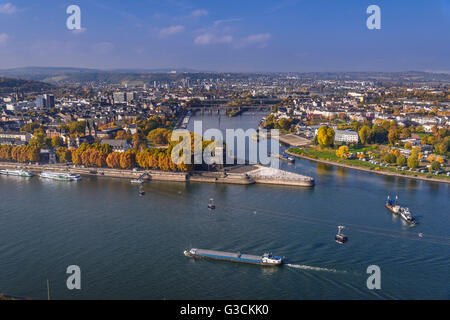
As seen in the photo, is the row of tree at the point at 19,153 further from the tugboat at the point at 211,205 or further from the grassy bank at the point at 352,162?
the grassy bank at the point at 352,162

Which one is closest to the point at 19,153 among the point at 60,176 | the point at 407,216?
the point at 60,176

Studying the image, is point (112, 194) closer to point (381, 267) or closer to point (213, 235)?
point (213, 235)

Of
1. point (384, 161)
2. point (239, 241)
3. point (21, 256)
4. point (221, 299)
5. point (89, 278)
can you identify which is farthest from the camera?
point (384, 161)

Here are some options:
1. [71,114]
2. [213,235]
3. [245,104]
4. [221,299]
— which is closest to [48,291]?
[221,299]

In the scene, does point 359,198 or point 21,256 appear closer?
point 21,256

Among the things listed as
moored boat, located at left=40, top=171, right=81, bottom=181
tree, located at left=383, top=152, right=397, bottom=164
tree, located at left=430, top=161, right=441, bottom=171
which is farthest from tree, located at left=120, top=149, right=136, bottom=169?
tree, located at left=430, top=161, right=441, bottom=171

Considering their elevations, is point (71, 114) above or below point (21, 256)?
above

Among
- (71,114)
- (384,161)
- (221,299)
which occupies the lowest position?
(221,299)
